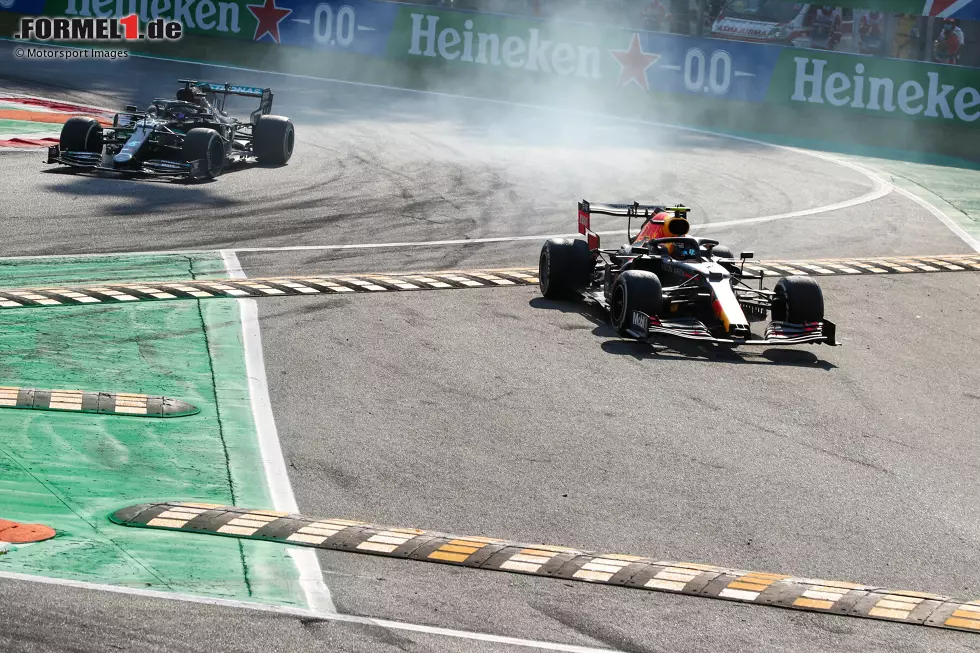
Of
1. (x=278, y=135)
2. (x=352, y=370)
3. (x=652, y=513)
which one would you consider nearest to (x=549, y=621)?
(x=652, y=513)

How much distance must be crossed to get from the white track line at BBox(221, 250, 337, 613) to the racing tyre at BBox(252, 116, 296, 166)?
7.45 meters

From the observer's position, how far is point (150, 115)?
70.1 ft

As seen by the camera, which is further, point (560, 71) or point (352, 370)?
point (560, 71)

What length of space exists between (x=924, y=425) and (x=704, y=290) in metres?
3.02

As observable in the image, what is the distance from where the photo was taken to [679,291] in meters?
13.4

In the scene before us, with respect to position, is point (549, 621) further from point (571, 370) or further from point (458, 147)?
point (458, 147)

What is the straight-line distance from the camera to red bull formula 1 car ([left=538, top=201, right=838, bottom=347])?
1277 centimetres

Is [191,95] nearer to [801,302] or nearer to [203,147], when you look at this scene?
[203,147]

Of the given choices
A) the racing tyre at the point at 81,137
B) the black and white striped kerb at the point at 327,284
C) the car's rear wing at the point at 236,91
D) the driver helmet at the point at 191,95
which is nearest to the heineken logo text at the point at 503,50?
the car's rear wing at the point at 236,91

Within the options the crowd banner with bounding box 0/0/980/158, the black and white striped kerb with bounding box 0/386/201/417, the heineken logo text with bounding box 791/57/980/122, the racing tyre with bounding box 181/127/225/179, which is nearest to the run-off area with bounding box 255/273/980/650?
the black and white striped kerb with bounding box 0/386/201/417

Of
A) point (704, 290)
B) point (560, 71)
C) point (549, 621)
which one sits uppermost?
point (560, 71)

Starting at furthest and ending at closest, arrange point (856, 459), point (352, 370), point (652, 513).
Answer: point (352, 370) < point (856, 459) < point (652, 513)

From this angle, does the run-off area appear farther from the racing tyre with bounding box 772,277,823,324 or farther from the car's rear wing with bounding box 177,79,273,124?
the car's rear wing with bounding box 177,79,273,124

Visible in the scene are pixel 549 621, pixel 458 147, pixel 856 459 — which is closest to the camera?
pixel 549 621
